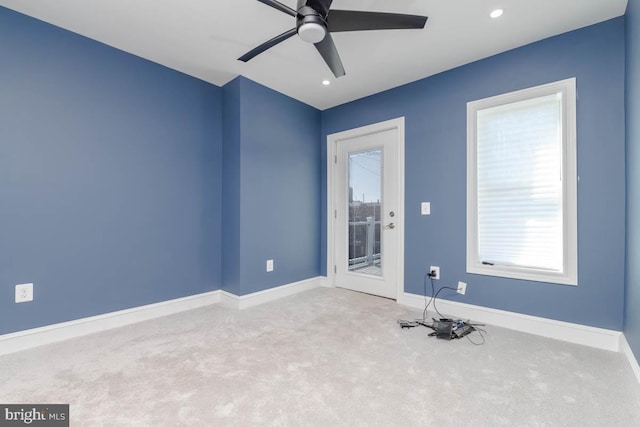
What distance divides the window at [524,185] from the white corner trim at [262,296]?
1.99 metres

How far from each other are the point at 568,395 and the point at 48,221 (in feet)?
12.0

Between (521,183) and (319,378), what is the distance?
234cm

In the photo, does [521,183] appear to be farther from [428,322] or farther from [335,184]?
[335,184]

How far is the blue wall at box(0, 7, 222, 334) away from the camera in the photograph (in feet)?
6.82

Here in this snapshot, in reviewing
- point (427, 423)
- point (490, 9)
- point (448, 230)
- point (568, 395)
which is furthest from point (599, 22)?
point (427, 423)

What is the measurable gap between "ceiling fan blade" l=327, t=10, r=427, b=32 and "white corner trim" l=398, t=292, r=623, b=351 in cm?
243

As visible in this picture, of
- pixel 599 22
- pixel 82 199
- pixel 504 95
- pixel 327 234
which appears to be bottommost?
pixel 327 234

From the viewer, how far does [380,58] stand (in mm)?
2691

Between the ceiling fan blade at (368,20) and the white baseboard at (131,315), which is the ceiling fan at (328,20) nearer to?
the ceiling fan blade at (368,20)

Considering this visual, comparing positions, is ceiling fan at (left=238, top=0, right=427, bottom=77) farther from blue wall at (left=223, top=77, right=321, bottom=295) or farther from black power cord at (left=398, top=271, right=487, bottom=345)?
black power cord at (left=398, top=271, right=487, bottom=345)

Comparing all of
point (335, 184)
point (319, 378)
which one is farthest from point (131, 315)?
point (335, 184)

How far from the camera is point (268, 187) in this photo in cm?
336

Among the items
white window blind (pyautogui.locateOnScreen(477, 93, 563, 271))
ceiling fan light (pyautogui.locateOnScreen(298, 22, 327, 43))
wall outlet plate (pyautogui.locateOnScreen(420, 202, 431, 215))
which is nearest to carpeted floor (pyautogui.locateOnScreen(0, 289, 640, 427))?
white window blind (pyautogui.locateOnScreen(477, 93, 563, 271))

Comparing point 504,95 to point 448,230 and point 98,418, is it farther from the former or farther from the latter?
point 98,418
